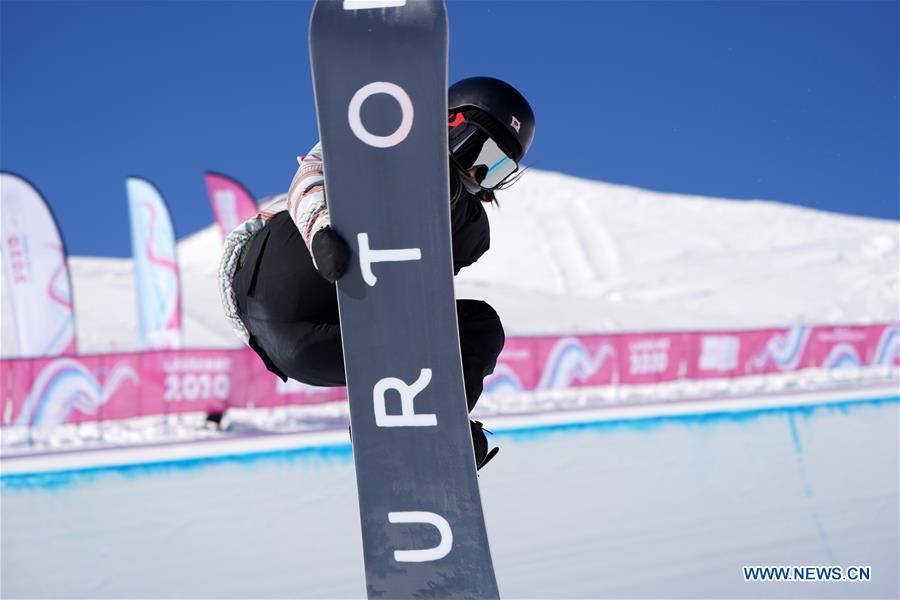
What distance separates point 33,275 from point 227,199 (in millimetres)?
3592

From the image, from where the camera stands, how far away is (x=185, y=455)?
574 cm

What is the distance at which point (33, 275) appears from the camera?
10.2m

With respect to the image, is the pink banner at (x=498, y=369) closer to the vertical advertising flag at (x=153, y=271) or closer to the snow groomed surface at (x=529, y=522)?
the vertical advertising flag at (x=153, y=271)

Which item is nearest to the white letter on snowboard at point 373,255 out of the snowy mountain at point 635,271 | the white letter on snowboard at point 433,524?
the white letter on snowboard at point 433,524

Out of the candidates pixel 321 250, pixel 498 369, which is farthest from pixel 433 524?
pixel 498 369

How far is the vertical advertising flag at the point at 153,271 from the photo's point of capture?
1197 cm

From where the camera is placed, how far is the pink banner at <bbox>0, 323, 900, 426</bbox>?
852 cm

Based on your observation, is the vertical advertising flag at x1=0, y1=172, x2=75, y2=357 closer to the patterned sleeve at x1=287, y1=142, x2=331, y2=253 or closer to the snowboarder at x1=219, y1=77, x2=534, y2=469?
the snowboarder at x1=219, y1=77, x2=534, y2=469

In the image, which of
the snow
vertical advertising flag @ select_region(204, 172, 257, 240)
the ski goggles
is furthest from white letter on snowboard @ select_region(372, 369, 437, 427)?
vertical advertising flag @ select_region(204, 172, 257, 240)

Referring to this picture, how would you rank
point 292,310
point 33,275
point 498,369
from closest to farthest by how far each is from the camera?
point 292,310 < point 33,275 < point 498,369

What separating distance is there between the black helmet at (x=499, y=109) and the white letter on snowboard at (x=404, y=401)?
0.61 m

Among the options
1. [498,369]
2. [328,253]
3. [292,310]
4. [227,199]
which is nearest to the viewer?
[328,253]

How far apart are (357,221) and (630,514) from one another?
12.4ft

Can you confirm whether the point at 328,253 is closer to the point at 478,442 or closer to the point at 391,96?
the point at 391,96
